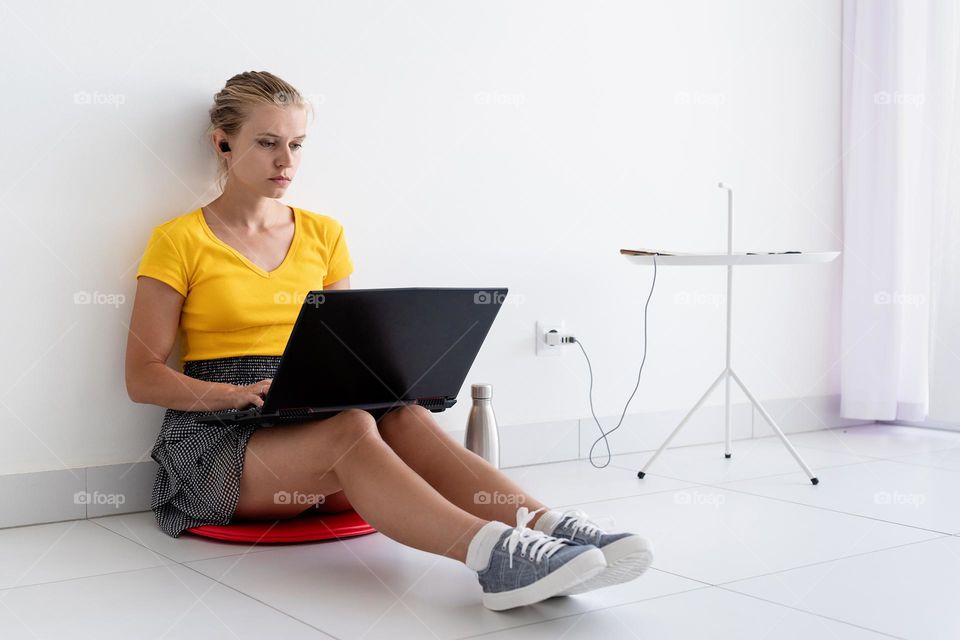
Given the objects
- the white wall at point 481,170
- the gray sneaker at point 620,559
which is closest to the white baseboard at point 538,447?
the white wall at point 481,170

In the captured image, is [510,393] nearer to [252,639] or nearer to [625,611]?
[625,611]

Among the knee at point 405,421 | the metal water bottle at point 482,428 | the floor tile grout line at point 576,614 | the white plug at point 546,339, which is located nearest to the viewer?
the floor tile grout line at point 576,614

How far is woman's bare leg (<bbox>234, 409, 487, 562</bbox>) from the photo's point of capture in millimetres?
1681

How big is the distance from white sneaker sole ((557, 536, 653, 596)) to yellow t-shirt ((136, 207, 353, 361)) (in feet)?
3.09

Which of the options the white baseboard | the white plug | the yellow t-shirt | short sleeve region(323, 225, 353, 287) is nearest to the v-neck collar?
the yellow t-shirt

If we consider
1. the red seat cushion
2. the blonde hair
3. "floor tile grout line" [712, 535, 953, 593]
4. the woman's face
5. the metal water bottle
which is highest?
the blonde hair

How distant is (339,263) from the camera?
2.43m

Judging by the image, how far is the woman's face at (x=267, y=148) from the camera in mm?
2223

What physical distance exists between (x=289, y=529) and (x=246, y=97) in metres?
0.94

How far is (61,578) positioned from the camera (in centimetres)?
182

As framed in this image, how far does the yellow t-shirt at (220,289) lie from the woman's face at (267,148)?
Result: 0.48 feet

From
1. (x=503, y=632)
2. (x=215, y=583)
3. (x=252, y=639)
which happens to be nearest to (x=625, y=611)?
(x=503, y=632)

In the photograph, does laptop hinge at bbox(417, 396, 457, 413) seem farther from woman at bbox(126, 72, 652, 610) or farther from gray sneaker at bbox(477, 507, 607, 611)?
gray sneaker at bbox(477, 507, 607, 611)

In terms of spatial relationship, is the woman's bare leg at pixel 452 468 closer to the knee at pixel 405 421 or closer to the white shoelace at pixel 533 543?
the knee at pixel 405 421
